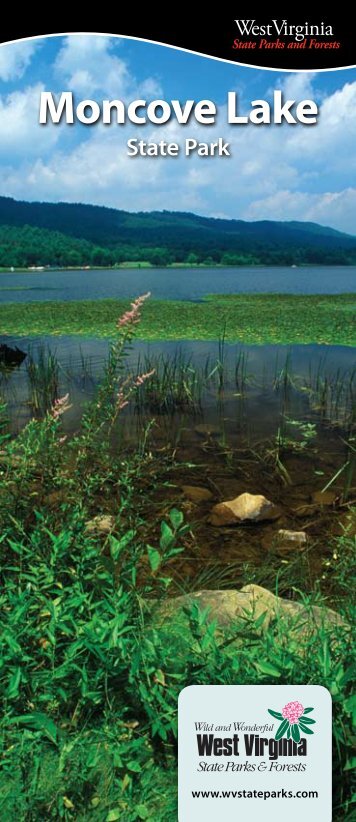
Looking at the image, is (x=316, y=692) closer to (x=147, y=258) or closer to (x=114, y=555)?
(x=114, y=555)

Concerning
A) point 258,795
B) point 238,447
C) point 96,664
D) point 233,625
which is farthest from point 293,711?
point 238,447

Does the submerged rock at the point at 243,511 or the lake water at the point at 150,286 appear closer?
the submerged rock at the point at 243,511

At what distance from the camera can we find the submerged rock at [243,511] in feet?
14.3

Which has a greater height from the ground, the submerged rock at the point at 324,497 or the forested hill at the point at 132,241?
the forested hill at the point at 132,241

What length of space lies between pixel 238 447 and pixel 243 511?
1.81 metres

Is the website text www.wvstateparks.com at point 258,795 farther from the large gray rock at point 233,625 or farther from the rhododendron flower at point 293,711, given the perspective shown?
the large gray rock at point 233,625

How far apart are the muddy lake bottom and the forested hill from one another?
1566 cm

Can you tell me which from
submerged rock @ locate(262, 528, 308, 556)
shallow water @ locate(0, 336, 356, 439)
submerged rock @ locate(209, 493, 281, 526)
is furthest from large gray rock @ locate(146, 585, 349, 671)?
shallow water @ locate(0, 336, 356, 439)

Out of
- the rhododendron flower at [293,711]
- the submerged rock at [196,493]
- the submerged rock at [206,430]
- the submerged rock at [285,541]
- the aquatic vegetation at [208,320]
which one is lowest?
the submerged rock at [285,541]

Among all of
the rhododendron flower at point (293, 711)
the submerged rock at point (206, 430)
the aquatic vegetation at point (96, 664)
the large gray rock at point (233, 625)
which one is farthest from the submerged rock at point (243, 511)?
the rhododendron flower at point (293, 711)

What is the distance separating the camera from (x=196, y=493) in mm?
4934

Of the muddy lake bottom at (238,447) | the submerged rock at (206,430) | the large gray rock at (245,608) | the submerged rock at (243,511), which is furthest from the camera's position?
the submerged rock at (206,430)

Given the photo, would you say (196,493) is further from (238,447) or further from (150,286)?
(150,286)

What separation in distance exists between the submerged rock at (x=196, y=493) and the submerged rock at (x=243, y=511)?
295mm
